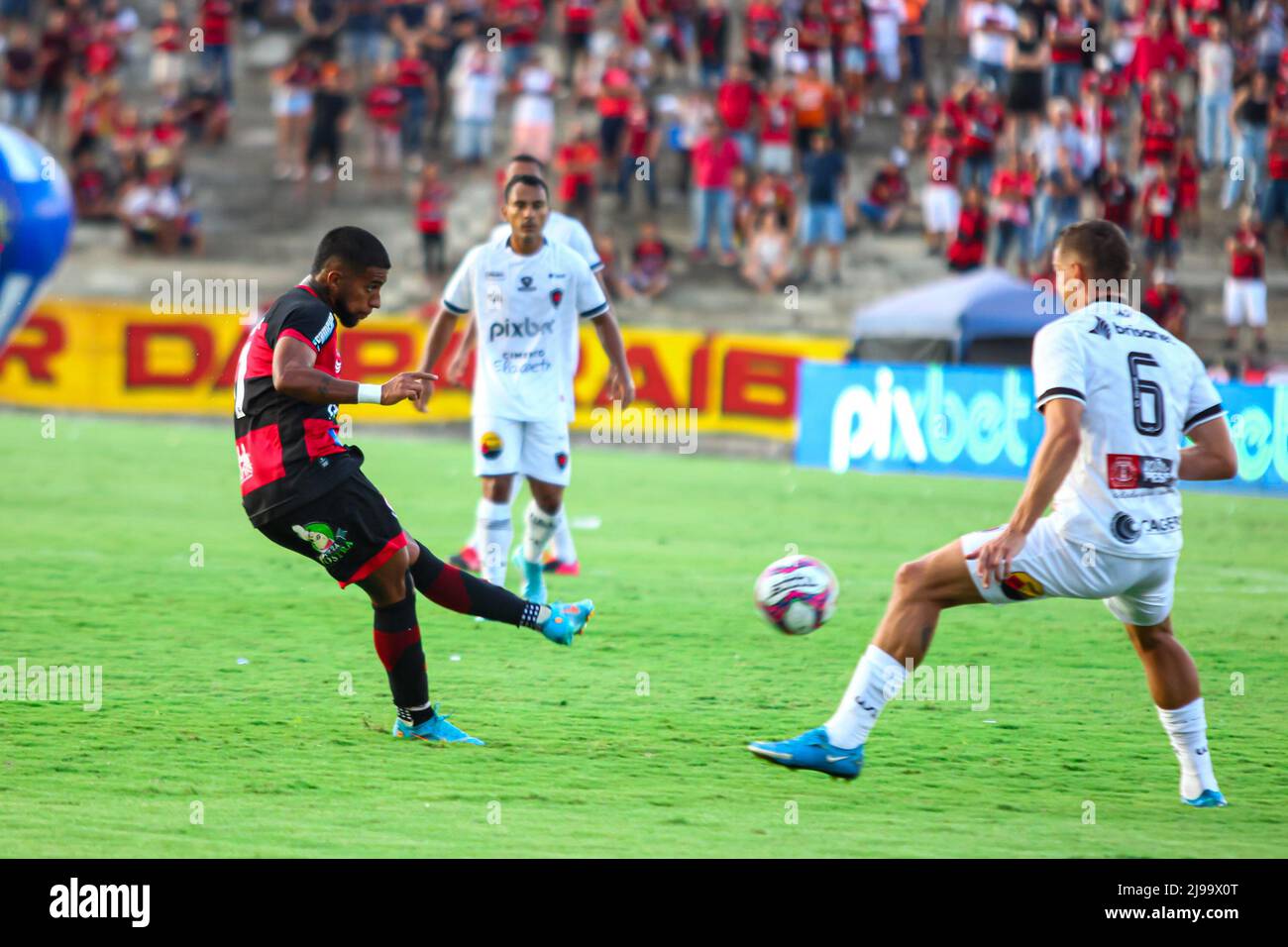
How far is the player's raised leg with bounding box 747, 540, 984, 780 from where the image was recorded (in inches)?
251

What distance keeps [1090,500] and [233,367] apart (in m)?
18.0

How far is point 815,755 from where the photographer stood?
6484 millimetres

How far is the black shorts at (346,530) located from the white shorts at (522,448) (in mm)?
3135

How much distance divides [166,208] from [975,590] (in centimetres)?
2354

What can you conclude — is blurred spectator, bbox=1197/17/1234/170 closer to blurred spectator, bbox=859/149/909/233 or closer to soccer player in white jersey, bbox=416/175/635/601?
blurred spectator, bbox=859/149/909/233

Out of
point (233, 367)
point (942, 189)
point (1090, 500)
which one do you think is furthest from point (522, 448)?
point (942, 189)

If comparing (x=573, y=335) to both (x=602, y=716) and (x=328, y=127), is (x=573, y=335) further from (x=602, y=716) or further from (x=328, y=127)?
(x=328, y=127)

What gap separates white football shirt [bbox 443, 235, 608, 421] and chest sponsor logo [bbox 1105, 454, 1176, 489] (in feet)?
15.2

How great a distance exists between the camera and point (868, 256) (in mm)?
26359

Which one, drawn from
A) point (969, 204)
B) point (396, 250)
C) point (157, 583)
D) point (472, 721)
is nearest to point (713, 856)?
point (472, 721)

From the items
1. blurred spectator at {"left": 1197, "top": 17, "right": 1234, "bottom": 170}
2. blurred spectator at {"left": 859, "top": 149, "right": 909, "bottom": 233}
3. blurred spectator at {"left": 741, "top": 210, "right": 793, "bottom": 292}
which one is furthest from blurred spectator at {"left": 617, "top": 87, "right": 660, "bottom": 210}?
blurred spectator at {"left": 1197, "top": 17, "right": 1234, "bottom": 170}
